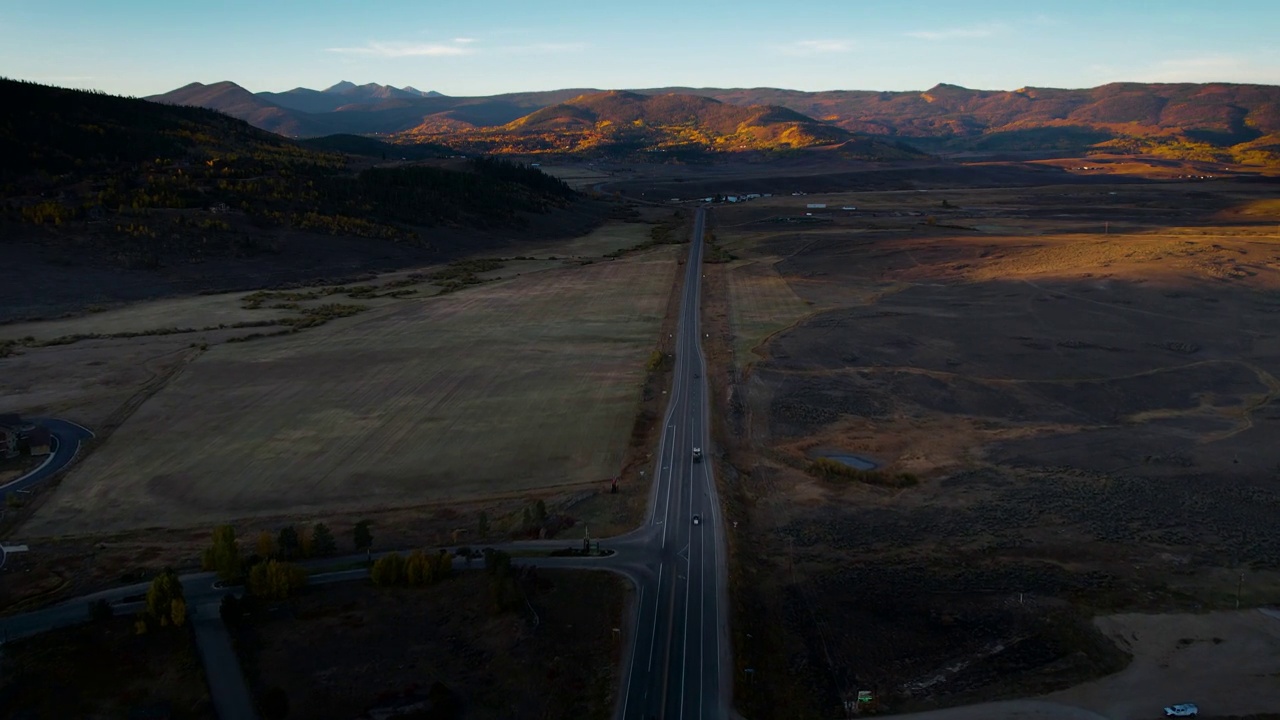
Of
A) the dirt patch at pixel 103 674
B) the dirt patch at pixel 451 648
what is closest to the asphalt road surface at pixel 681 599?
the dirt patch at pixel 451 648

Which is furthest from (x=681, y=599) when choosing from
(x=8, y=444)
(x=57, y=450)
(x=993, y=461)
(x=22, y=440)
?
(x=8, y=444)

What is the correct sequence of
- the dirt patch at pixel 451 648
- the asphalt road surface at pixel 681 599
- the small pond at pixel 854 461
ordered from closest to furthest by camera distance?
the dirt patch at pixel 451 648, the asphalt road surface at pixel 681 599, the small pond at pixel 854 461

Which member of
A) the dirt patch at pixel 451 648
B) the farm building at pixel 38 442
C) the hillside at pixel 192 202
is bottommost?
the dirt patch at pixel 451 648

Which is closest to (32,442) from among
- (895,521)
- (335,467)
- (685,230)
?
(335,467)

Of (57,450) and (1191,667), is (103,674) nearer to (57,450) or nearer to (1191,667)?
(57,450)

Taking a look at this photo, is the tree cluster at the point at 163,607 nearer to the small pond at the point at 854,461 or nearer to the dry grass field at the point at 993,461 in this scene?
the dry grass field at the point at 993,461

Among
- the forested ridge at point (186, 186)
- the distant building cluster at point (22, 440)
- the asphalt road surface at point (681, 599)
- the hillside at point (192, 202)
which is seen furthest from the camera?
the forested ridge at point (186, 186)

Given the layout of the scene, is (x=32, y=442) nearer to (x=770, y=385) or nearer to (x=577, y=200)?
(x=770, y=385)
